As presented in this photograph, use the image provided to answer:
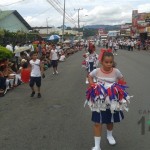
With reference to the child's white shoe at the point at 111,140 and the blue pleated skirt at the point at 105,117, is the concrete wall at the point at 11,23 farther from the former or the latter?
the blue pleated skirt at the point at 105,117

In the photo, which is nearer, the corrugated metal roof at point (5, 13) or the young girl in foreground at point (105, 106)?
the young girl in foreground at point (105, 106)

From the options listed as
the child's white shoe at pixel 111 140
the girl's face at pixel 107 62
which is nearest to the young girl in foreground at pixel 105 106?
the girl's face at pixel 107 62

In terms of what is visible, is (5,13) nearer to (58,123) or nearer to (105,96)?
(58,123)

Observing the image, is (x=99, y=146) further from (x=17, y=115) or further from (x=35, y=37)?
(x=35, y=37)

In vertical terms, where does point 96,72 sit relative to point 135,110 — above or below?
above

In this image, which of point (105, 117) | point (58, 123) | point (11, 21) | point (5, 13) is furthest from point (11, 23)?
point (105, 117)

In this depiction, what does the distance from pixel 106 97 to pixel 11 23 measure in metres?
36.4

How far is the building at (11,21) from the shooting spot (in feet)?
125

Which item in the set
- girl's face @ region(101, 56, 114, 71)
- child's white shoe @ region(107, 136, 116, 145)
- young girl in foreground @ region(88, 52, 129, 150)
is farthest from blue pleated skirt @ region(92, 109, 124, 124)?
girl's face @ region(101, 56, 114, 71)

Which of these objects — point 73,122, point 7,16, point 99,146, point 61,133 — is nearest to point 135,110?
point 73,122

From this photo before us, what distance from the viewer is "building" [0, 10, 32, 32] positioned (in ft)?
125

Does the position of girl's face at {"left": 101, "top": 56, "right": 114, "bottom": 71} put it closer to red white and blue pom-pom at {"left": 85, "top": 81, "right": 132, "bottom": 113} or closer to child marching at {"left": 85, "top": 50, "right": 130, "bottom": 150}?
child marching at {"left": 85, "top": 50, "right": 130, "bottom": 150}

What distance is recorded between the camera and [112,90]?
5594 mm

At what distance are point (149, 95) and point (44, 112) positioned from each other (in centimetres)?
354
